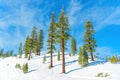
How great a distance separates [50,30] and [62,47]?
555 inches

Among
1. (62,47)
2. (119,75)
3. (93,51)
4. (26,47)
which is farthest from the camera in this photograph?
(26,47)

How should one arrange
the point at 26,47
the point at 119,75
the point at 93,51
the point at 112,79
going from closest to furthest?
the point at 112,79
the point at 119,75
the point at 93,51
the point at 26,47

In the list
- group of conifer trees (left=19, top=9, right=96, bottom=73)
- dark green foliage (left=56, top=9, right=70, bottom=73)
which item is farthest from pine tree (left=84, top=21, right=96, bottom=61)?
dark green foliage (left=56, top=9, right=70, bottom=73)

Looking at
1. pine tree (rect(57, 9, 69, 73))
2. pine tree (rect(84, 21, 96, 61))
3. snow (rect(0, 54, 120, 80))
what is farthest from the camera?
pine tree (rect(84, 21, 96, 61))

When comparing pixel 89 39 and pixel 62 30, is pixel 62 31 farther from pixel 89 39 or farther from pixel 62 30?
pixel 89 39

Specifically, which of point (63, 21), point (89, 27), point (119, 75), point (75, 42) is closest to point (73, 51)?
point (75, 42)

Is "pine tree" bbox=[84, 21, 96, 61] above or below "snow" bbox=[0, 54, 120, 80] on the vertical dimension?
above

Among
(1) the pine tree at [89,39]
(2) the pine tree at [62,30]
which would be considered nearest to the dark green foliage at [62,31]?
(2) the pine tree at [62,30]

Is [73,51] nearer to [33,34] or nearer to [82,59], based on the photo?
[33,34]

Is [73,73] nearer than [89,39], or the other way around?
[73,73]

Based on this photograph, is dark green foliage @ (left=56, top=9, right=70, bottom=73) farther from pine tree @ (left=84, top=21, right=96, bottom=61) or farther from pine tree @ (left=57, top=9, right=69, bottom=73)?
pine tree @ (left=84, top=21, right=96, bottom=61)

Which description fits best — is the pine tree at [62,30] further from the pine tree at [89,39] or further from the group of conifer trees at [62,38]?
the pine tree at [89,39]

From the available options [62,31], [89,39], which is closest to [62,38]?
[62,31]

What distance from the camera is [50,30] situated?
2047 inches
